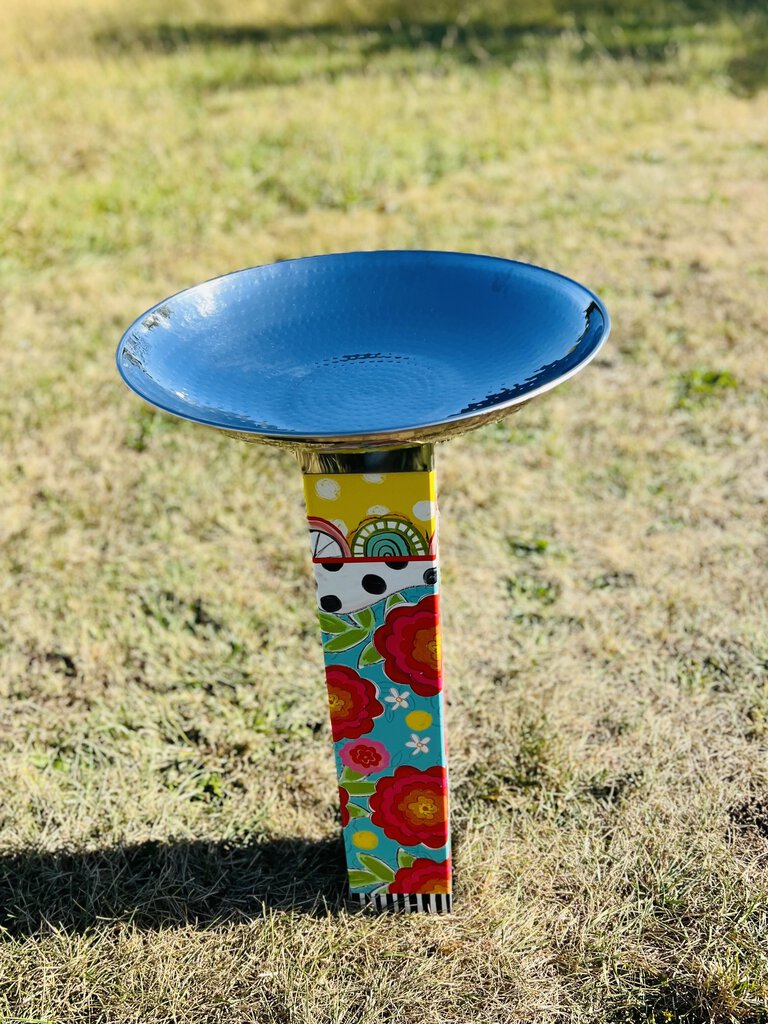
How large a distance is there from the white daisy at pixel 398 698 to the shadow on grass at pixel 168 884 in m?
0.64

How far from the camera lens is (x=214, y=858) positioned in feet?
8.46

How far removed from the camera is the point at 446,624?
341 cm

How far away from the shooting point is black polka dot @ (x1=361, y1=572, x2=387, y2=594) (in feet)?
6.64

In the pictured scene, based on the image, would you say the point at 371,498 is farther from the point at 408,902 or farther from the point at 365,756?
the point at 408,902

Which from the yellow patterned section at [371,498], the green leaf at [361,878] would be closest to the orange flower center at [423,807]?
the green leaf at [361,878]

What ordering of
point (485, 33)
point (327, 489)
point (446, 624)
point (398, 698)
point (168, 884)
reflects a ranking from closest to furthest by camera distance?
1. point (327, 489)
2. point (398, 698)
3. point (168, 884)
4. point (446, 624)
5. point (485, 33)

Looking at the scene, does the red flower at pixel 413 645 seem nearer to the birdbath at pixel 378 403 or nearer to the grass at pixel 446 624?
the birdbath at pixel 378 403

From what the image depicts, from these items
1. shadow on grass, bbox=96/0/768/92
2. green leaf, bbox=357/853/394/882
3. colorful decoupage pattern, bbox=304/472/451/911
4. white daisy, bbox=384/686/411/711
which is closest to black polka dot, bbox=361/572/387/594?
colorful decoupage pattern, bbox=304/472/451/911

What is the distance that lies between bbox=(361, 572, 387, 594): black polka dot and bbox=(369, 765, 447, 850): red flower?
1.50 feet

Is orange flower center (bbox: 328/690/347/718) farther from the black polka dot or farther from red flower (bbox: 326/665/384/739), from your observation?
the black polka dot

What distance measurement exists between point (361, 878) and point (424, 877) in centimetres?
15

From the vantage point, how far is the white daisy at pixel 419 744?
2.18 metres

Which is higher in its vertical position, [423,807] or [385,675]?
[385,675]

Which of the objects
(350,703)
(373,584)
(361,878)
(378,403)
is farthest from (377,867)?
(378,403)
